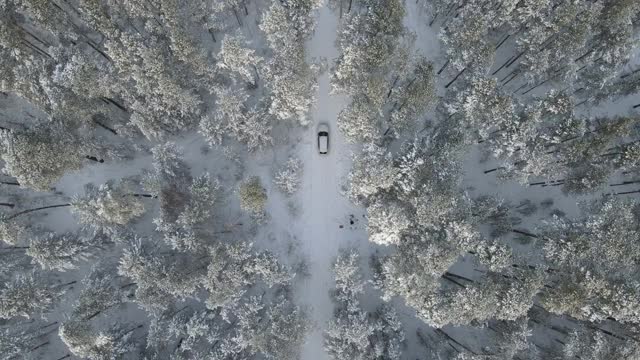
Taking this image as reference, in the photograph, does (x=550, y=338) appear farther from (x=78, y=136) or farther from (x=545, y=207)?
(x=78, y=136)

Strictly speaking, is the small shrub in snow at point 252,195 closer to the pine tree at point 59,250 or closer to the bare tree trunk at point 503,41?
the pine tree at point 59,250

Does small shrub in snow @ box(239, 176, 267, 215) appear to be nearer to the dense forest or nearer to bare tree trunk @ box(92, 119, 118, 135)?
the dense forest

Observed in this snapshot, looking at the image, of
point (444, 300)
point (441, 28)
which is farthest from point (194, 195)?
point (441, 28)

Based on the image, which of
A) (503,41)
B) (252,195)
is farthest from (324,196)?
(503,41)

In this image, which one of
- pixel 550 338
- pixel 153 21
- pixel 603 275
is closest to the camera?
pixel 603 275

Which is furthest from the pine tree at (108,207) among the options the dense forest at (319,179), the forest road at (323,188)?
the forest road at (323,188)

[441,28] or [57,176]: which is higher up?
[441,28]

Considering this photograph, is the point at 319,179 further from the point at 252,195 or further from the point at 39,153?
the point at 39,153
